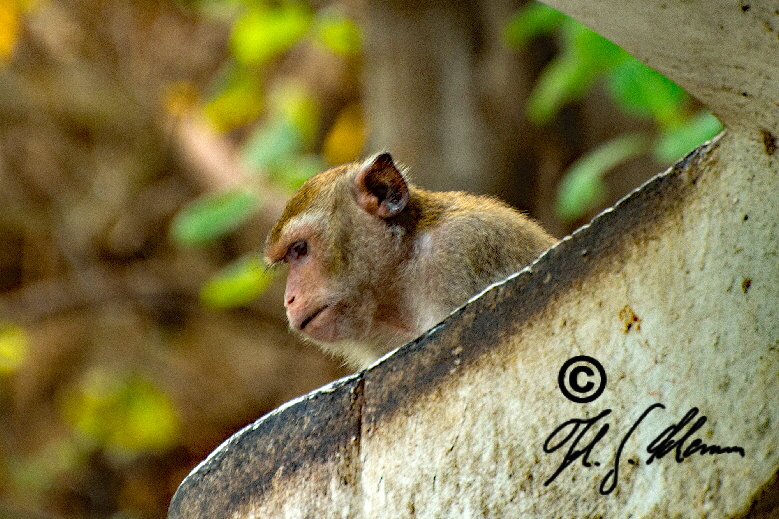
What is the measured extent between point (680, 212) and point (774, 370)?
238 mm

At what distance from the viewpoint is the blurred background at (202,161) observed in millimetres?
4184

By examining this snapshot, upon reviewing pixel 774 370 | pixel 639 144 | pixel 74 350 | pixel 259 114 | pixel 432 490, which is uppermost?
pixel 259 114

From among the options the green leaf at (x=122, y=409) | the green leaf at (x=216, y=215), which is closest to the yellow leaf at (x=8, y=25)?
the green leaf at (x=216, y=215)

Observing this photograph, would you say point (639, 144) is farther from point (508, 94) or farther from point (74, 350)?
point (74, 350)

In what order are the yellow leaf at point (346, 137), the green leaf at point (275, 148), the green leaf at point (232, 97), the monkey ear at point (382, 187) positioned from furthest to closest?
1. the yellow leaf at point (346, 137)
2. the green leaf at point (232, 97)
3. the green leaf at point (275, 148)
4. the monkey ear at point (382, 187)

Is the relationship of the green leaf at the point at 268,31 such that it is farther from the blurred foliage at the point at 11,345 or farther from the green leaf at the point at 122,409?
the green leaf at the point at 122,409

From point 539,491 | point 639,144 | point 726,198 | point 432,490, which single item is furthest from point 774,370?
point 639,144

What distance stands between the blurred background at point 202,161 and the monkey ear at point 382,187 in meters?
1.02

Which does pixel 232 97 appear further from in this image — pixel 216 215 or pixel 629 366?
pixel 629 366

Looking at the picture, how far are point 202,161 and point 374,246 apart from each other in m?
2.83

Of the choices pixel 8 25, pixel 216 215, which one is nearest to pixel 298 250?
pixel 216 215

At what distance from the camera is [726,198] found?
1273mm

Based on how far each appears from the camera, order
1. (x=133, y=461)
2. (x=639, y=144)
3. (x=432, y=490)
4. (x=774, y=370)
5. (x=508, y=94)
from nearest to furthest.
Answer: (x=774, y=370), (x=432, y=490), (x=639, y=144), (x=508, y=94), (x=133, y=461)

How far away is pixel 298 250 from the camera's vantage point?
8.07 ft
